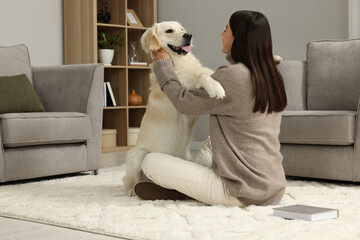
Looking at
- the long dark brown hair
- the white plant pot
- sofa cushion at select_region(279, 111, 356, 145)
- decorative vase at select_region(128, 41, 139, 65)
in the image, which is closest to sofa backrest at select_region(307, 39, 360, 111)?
sofa cushion at select_region(279, 111, 356, 145)

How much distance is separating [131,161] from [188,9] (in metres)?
3.36

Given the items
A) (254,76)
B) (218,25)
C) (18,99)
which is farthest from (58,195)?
(218,25)

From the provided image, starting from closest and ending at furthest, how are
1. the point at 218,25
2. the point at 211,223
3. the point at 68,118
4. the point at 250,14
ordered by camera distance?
the point at 211,223, the point at 250,14, the point at 68,118, the point at 218,25

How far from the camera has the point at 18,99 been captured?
342 centimetres

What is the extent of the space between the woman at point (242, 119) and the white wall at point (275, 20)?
2.57 metres

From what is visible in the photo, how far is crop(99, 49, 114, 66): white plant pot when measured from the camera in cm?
523

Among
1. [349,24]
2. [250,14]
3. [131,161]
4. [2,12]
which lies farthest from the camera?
[2,12]

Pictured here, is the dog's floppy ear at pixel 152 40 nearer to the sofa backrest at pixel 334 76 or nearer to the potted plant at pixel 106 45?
the sofa backrest at pixel 334 76

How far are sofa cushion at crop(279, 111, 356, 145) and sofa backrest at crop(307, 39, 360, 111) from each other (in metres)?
0.41

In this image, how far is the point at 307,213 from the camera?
6.57 ft

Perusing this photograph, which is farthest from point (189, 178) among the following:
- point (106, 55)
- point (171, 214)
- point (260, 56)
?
Answer: point (106, 55)

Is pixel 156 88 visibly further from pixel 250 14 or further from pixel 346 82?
pixel 346 82

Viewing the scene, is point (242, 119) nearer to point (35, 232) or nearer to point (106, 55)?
point (35, 232)

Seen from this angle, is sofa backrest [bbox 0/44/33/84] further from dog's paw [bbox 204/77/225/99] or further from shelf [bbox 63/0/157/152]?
dog's paw [bbox 204/77/225/99]
